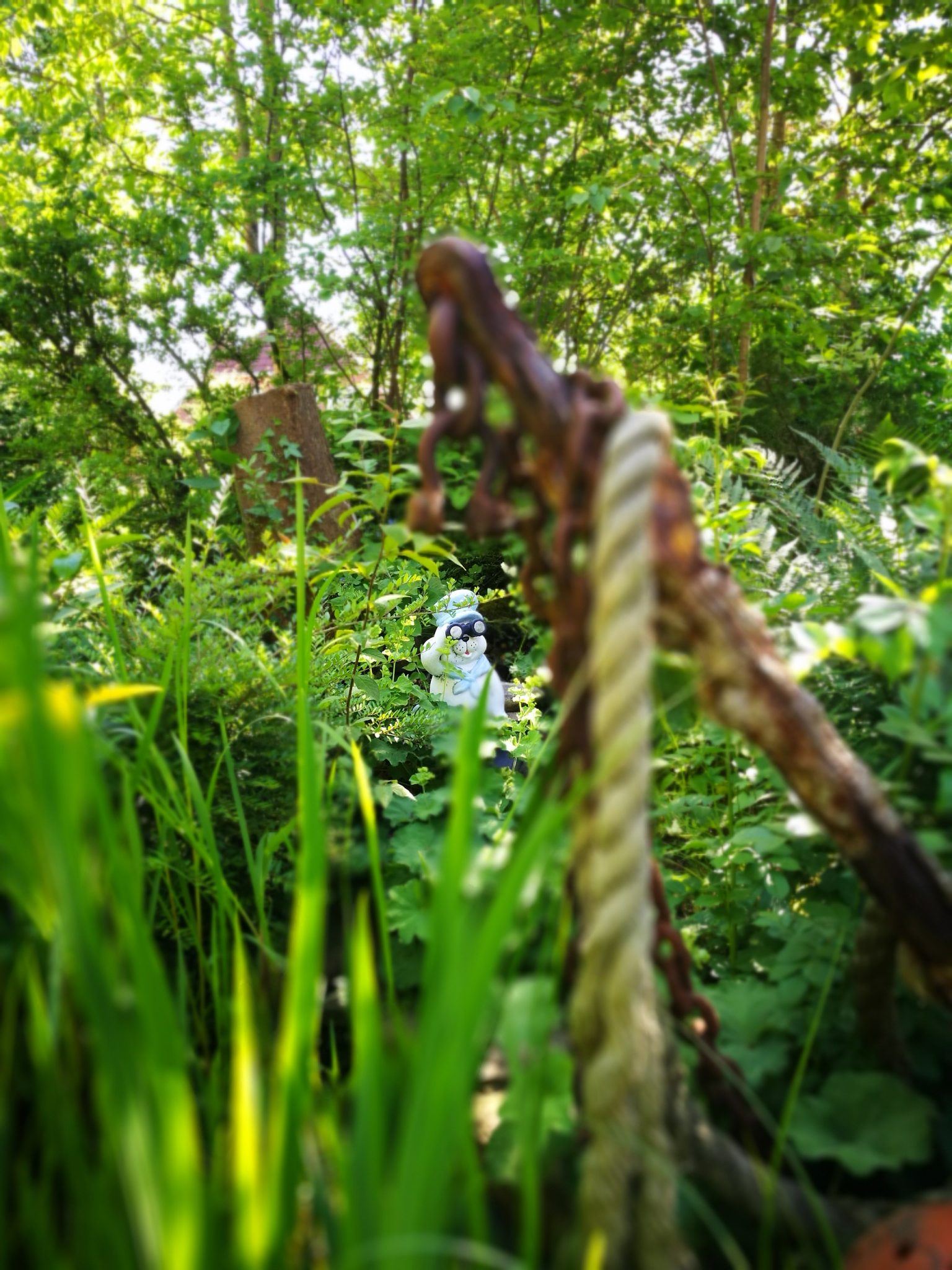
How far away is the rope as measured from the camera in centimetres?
55

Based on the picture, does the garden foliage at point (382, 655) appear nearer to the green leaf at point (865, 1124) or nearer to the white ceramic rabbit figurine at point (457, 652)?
the green leaf at point (865, 1124)

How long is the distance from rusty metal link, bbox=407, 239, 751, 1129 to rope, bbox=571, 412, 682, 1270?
0.23 ft

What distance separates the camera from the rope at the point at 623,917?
551 millimetres

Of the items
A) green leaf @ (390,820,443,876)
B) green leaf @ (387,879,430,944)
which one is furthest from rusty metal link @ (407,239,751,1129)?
green leaf @ (390,820,443,876)

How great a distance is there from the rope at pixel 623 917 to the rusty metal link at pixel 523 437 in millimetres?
71

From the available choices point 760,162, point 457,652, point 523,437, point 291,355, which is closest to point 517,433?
point 523,437

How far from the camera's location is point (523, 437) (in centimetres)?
75

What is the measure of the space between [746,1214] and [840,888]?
0.51 m

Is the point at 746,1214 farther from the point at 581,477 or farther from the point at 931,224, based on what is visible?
the point at 931,224

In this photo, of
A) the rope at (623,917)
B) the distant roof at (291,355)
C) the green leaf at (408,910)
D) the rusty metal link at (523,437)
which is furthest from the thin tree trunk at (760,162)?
the rope at (623,917)

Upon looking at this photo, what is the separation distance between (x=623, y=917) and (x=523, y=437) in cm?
42

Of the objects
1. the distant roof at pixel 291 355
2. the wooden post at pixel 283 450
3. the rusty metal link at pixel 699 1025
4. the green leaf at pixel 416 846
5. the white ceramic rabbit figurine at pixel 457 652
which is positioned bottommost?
the rusty metal link at pixel 699 1025

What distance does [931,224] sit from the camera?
6.19 metres

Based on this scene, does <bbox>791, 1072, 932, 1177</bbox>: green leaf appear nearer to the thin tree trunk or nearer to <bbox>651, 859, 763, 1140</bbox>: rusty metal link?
<bbox>651, 859, 763, 1140</bbox>: rusty metal link
